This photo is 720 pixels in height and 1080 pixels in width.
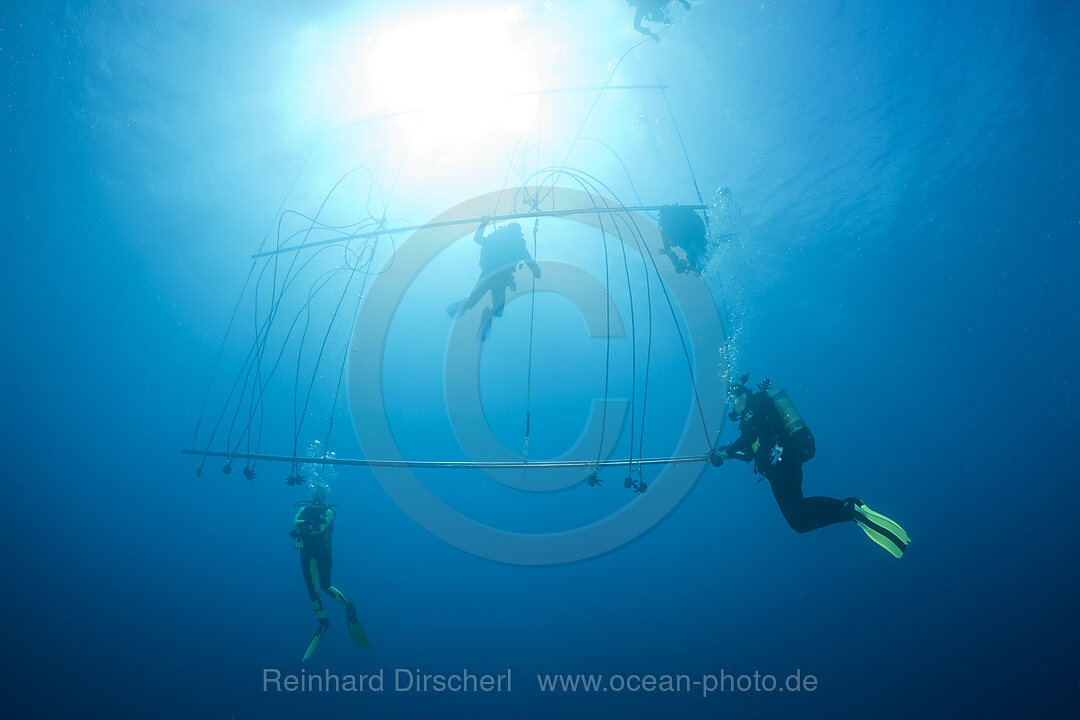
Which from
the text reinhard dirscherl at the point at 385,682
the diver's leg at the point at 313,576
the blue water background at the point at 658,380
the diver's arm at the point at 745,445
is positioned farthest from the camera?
the text reinhard dirscherl at the point at 385,682

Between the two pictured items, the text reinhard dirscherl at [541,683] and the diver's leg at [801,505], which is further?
the text reinhard dirscherl at [541,683]

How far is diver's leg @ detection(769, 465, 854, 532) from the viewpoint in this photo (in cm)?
568

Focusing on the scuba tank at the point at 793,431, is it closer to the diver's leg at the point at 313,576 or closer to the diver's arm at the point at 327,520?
the diver's arm at the point at 327,520

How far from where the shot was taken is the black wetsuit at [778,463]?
225 inches

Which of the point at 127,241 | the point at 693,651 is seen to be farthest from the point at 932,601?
the point at 127,241

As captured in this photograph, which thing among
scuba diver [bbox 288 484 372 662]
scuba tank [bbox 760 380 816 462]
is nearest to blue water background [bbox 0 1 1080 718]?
scuba tank [bbox 760 380 816 462]

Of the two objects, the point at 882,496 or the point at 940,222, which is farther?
the point at 882,496

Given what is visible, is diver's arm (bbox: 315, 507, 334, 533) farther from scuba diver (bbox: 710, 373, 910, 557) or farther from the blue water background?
the blue water background

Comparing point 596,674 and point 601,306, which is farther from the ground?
point 601,306

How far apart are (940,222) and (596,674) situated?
35.9m

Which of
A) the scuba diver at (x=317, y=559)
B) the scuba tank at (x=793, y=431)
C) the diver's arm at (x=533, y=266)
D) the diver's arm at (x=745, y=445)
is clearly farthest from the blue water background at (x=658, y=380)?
the scuba diver at (x=317, y=559)

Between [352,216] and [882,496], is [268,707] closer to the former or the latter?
[352,216]

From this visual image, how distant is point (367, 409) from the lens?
48406 mm

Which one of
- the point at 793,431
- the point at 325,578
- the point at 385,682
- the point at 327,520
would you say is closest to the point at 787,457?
the point at 793,431
